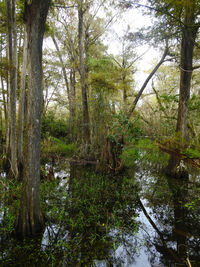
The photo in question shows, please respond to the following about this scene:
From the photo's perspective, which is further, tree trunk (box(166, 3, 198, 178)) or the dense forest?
tree trunk (box(166, 3, 198, 178))

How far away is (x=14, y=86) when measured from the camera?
615 centimetres

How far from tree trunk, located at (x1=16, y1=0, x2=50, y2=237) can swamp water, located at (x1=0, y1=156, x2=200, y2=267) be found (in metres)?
0.33

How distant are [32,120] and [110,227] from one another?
242 centimetres

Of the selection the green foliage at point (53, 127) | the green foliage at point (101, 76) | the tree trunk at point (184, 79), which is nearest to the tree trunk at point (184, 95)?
the tree trunk at point (184, 79)

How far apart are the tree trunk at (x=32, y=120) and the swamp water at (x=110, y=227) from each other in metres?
0.33

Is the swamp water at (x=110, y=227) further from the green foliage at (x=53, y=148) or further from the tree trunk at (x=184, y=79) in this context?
the green foliage at (x=53, y=148)

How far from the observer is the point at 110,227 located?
347 centimetres

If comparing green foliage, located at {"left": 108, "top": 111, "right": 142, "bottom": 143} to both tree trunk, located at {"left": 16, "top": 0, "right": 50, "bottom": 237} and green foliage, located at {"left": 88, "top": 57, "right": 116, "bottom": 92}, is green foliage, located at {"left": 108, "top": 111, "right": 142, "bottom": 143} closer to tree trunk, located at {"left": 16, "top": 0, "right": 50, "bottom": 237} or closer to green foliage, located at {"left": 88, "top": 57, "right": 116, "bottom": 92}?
tree trunk, located at {"left": 16, "top": 0, "right": 50, "bottom": 237}

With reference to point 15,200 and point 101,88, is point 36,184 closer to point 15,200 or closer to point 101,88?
point 15,200

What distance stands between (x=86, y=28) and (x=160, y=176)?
9.69 m

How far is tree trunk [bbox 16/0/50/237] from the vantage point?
2906mm

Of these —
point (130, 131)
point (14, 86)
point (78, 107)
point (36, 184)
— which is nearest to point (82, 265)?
point (36, 184)

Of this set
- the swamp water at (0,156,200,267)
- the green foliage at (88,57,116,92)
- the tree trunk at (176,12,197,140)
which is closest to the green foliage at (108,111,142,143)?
the tree trunk at (176,12,197,140)

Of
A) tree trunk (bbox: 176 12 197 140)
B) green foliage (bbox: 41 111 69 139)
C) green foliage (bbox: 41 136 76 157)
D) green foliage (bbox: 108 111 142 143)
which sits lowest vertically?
green foliage (bbox: 41 136 76 157)
